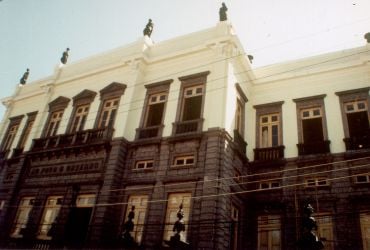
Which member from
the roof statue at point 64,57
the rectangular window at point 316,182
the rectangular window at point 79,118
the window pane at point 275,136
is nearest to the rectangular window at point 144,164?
the rectangular window at point 79,118

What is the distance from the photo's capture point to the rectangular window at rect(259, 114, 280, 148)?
60.8 ft

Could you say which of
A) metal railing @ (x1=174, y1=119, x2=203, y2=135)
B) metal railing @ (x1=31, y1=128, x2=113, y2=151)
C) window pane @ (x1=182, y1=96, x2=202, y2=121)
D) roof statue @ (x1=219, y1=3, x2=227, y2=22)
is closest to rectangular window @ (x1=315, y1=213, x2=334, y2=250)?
metal railing @ (x1=174, y1=119, x2=203, y2=135)

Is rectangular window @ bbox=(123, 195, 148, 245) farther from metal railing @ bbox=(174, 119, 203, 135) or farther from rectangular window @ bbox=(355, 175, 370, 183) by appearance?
rectangular window @ bbox=(355, 175, 370, 183)

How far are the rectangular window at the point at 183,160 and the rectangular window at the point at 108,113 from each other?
4.84m

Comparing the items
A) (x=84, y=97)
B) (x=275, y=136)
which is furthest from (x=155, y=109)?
(x=275, y=136)

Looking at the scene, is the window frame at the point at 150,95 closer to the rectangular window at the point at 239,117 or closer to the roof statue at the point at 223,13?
the rectangular window at the point at 239,117

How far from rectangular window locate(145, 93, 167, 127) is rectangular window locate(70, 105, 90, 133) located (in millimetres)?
4337

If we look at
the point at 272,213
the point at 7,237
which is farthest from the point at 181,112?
the point at 7,237

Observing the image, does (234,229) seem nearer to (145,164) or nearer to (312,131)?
(145,164)

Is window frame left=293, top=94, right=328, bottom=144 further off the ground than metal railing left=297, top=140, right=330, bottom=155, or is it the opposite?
window frame left=293, top=94, right=328, bottom=144

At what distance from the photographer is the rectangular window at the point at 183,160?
51.9ft

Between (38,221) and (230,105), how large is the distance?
11.6 m

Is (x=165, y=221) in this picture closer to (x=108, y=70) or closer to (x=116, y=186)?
(x=116, y=186)

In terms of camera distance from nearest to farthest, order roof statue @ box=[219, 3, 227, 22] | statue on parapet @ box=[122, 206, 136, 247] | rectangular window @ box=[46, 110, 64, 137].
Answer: statue on parapet @ box=[122, 206, 136, 247] < roof statue @ box=[219, 3, 227, 22] < rectangular window @ box=[46, 110, 64, 137]
